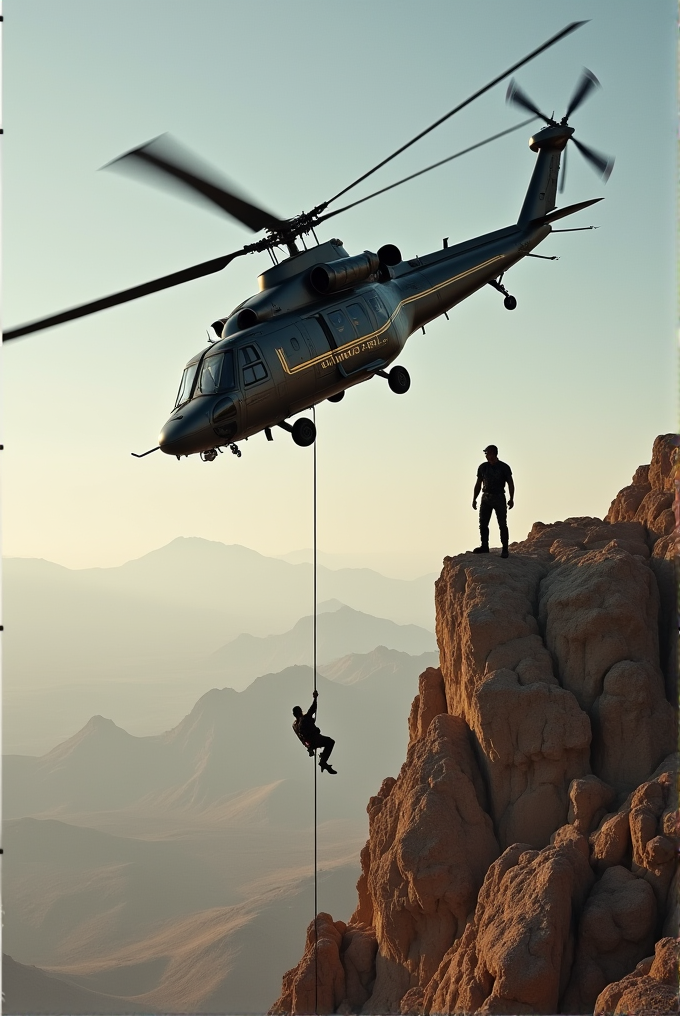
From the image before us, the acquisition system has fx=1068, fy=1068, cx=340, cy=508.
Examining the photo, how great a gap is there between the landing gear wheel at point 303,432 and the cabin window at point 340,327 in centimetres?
143

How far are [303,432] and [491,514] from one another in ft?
14.6

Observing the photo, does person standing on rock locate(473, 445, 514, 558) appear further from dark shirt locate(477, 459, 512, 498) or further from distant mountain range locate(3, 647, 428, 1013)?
distant mountain range locate(3, 647, 428, 1013)

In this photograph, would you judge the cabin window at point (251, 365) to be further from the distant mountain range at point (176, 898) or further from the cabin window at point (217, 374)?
the distant mountain range at point (176, 898)

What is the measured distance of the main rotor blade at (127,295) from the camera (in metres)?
12.6

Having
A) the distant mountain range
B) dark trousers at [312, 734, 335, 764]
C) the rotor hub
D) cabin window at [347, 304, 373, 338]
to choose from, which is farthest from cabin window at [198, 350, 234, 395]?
the distant mountain range

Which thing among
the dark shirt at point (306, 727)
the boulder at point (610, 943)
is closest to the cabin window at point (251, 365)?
the dark shirt at point (306, 727)

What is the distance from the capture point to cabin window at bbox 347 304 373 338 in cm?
1733

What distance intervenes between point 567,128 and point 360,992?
1856 centimetres

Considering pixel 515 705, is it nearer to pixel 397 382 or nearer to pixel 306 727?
pixel 306 727

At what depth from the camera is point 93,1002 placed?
82625 mm

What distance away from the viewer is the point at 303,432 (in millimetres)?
16641

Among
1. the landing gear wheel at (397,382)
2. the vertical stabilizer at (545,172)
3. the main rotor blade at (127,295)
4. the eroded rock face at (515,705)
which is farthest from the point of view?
the vertical stabilizer at (545,172)

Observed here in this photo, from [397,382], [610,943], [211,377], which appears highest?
[397,382]

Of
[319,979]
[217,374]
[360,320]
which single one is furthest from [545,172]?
[319,979]
